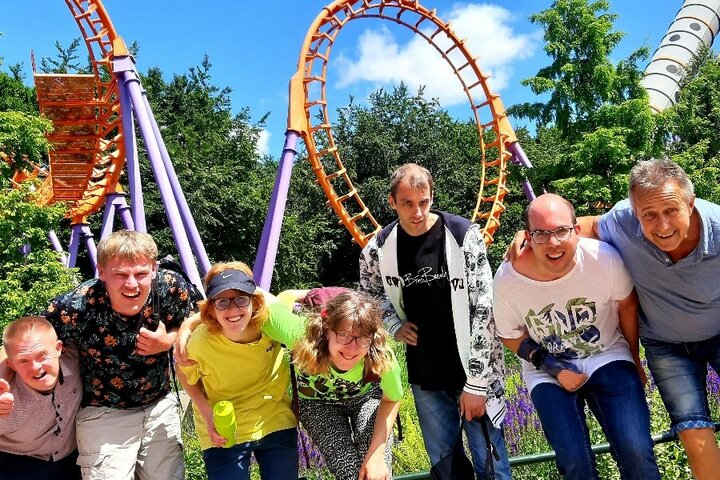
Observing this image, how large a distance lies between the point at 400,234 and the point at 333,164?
2231 centimetres

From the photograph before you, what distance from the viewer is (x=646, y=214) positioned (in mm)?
2145

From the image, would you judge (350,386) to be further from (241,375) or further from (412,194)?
(412,194)

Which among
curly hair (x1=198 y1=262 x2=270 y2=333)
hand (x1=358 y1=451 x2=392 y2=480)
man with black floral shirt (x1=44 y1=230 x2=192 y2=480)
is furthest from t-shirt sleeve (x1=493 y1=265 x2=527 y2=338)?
man with black floral shirt (x1=44 y1=230 x2=192 y2=480)

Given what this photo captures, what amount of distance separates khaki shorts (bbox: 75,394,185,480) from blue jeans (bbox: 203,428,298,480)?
0.88 feet

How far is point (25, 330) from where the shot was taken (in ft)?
7.40

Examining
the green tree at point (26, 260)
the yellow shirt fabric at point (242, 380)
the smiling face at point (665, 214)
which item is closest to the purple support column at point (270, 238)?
the green tree at point (26, 260)

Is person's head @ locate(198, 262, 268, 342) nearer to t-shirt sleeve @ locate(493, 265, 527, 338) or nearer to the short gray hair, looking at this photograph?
t-shirt sleeve @ locate(493, 265, 527, 338)

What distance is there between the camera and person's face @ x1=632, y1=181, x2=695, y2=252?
2.10 metres

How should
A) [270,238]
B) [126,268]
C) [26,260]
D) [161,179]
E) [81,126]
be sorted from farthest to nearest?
[81,126]
[26,260]
[270,238]
[161,179]
[126,268]

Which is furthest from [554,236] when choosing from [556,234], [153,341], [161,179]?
[161,179]

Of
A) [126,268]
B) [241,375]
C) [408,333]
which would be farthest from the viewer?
[408,333]

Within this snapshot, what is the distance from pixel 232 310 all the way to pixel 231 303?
3 centimetres

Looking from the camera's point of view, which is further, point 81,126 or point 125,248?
point 81,126

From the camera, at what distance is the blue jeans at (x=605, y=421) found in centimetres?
214
